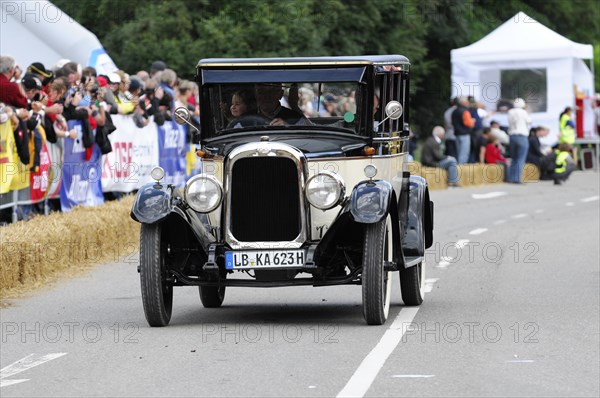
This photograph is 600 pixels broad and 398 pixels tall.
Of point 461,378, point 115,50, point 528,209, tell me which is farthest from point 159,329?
point 115,50

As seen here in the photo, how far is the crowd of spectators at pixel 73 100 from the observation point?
1678cm

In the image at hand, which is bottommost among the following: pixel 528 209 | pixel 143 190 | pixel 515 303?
pixel 528 209

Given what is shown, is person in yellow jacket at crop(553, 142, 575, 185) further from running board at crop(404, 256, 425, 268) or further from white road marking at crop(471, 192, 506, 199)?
running board at crop(404, 256, 425, 268)

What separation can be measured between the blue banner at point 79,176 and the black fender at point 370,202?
8.22m

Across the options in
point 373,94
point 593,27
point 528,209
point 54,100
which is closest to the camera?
point 373,94

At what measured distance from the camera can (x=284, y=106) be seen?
38.9 ft

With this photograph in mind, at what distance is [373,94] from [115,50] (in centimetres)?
2641

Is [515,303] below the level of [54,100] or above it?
below

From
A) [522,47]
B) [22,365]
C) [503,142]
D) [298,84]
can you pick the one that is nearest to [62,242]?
[298,84]

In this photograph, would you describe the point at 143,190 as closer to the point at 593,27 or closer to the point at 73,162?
the point at 73,162

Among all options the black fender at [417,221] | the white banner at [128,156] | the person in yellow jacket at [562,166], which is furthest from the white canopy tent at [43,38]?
the person in yellow jacket at [562,166]

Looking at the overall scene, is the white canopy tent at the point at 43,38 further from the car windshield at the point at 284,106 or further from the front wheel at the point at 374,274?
the front wheel at the point at 374,274

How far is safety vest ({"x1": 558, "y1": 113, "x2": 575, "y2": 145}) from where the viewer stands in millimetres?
38031

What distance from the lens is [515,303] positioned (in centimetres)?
1243
